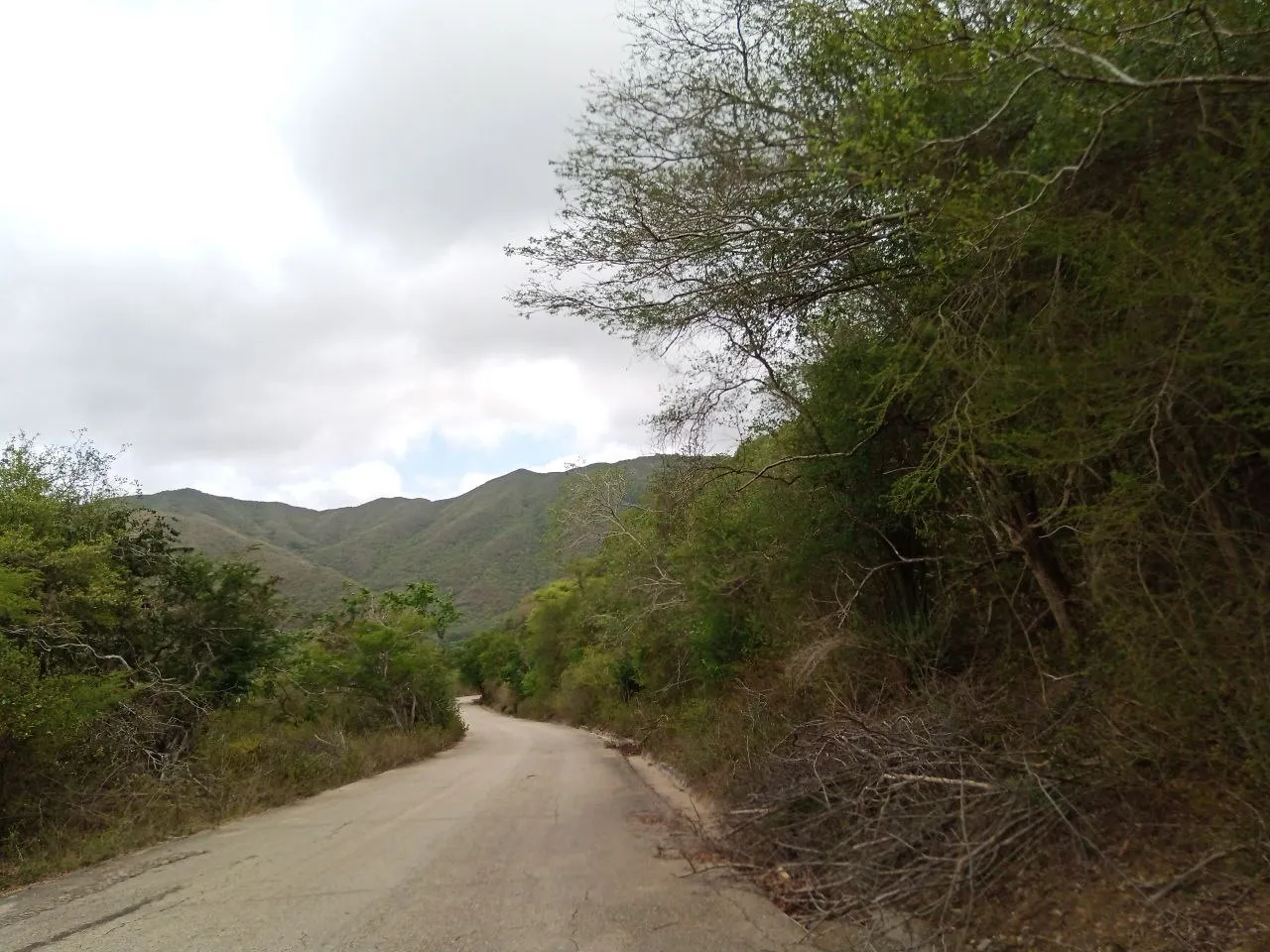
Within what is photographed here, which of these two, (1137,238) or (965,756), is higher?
(1137,238)

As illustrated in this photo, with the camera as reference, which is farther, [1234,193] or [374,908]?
[374,908]

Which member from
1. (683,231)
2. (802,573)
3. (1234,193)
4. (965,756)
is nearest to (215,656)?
(802,573)

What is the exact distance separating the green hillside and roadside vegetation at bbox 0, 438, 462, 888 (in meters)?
49.6

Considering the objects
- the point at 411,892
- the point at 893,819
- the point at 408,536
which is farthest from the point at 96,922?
the point at 408,536

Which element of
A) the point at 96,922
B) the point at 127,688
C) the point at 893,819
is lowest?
the point at 893,819

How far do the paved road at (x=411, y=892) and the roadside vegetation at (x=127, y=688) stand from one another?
115 cm

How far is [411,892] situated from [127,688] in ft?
25.7

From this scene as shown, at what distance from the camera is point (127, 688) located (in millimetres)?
11609

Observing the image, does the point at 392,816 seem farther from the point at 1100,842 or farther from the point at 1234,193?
the point at 1234,193

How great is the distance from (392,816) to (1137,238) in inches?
449

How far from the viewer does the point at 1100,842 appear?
4.65 metres

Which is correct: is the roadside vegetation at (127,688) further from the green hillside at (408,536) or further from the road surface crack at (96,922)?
the green hillside at (408,536)

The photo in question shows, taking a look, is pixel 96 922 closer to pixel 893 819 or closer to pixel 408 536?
pixel 893 819

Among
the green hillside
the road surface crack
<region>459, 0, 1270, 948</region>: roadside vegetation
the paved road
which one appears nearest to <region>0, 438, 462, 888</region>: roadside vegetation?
the paved road
